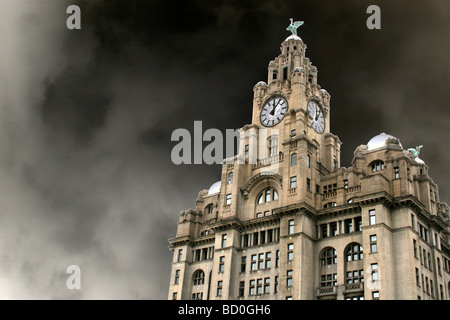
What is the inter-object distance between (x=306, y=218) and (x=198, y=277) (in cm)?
2560

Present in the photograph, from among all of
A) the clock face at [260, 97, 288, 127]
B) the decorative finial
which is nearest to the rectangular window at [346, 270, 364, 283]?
the decorative finial

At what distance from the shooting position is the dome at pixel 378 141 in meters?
87.5

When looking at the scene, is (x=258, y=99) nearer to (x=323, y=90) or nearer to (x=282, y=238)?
(x=323, y=90)

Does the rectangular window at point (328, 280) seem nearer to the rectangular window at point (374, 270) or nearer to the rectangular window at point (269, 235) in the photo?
the rectangular window at point (374, 270)

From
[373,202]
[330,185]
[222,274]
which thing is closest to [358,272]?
[373,202]

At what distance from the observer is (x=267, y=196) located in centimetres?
9325

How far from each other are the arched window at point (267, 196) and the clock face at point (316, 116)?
573 inches

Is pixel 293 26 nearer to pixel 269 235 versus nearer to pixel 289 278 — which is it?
pixel 269 235

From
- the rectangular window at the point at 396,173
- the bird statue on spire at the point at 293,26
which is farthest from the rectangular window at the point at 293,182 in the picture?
the bird statue on spire at the point at 293,26

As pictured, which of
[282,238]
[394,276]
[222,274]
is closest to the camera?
[394,276]

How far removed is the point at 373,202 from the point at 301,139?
17.6m

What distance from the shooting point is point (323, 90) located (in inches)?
4139

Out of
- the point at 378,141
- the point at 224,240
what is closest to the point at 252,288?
the point at 224,240
